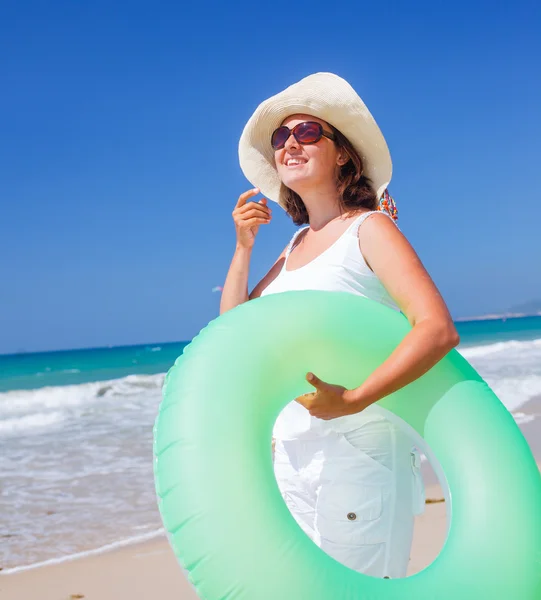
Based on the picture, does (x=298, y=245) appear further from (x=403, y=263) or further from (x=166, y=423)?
(x=166, y=423)

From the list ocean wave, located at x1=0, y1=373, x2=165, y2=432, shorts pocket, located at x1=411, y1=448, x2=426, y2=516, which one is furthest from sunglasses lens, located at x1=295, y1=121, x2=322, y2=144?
ocean wave, located at x1=0, y1=373, x2=165, y2=432

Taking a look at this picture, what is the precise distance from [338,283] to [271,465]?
0.52 metres

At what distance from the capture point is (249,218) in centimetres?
215

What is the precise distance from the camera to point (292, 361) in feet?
4.92

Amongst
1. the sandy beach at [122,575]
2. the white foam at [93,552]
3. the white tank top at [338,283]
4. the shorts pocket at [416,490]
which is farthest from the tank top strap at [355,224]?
the white foam at [93,552]

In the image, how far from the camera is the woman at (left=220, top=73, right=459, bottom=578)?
4.77 feet

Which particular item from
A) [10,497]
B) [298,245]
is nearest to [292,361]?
[298,245]

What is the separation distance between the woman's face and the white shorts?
2.27 feet

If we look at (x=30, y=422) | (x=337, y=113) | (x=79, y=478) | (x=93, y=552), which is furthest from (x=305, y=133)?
(x=30, y=422)

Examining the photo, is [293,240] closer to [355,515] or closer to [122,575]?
[355,515]

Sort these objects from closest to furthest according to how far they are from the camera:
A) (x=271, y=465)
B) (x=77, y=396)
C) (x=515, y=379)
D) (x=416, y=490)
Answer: (x=271, y=465)
(x=416, y=490)
(x=515, y=379)
(x=77, y=396)

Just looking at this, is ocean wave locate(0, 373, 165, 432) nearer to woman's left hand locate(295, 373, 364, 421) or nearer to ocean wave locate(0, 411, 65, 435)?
ocean wave locate(0, 411, 65, 435)

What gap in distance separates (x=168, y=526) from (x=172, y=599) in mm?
1917

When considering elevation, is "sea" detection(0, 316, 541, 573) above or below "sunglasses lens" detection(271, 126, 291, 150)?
below
